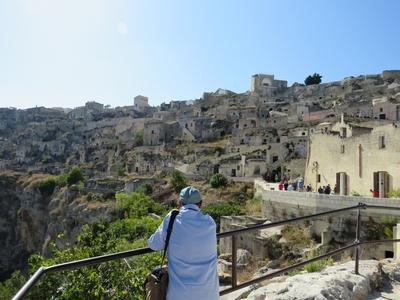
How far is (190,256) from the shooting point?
3.46m

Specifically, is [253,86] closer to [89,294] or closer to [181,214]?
[89,294]

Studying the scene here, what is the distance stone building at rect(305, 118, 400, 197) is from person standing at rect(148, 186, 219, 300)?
58.2 ft

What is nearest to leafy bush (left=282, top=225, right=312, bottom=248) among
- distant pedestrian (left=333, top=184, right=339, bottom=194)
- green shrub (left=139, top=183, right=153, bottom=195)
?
Answer: distant pedestrian (left=333, top=184, right=339, bottom=194)

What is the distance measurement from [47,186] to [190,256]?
203 ft

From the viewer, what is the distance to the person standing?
11.2ft

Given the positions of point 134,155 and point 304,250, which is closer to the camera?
point 304,250

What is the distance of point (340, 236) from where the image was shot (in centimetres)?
1723

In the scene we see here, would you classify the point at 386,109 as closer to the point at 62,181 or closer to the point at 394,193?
the point at 394,193

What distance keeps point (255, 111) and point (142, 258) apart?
177ft

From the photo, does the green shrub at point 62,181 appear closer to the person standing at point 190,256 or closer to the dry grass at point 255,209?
the dry grass at point 255,209

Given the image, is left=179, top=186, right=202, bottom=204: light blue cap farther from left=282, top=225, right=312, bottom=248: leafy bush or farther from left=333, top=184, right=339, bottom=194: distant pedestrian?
left=333, top=184, right=339, bottom=194: distant pedestrian

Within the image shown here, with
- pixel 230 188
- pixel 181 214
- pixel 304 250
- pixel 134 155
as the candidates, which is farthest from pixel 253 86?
pixel 181 214

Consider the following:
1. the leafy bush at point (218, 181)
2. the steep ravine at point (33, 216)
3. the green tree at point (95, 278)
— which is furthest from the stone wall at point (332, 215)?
the steep ravine at point (33, 216)

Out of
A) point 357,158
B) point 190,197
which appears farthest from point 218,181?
point 190,197
